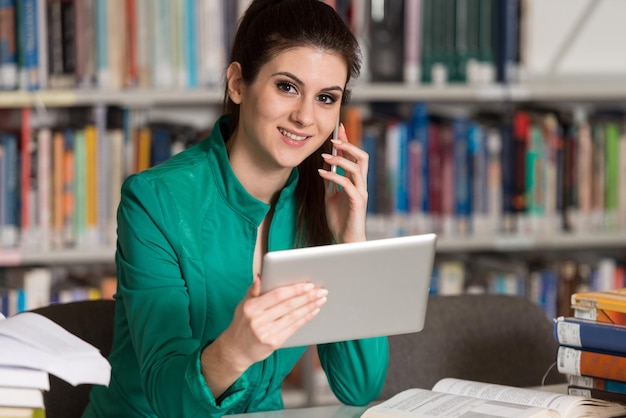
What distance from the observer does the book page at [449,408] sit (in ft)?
3.80

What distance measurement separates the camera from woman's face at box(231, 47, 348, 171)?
4.87 feet

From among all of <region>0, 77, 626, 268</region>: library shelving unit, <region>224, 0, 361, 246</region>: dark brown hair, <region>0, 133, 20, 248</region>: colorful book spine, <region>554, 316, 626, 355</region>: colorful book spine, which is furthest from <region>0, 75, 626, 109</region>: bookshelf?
<region>554, 316, 626, 355</region>: colorful book spine

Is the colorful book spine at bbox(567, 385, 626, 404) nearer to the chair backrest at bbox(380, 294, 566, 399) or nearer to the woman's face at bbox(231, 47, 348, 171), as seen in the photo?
the chair backrest at bbox(380, 294, 566, 399)

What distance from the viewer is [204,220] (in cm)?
154

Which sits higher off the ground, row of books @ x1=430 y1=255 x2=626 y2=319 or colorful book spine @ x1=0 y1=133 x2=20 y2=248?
colorful book spine @ x1=0 y1=133 x2=20 y2=248

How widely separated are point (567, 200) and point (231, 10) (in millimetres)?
1080

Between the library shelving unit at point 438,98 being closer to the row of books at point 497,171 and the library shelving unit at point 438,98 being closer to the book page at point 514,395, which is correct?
the row of books at point 497,171

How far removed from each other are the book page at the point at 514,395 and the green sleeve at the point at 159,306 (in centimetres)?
28

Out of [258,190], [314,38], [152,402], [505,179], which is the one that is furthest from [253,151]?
[505,179]

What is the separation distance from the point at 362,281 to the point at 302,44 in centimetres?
47

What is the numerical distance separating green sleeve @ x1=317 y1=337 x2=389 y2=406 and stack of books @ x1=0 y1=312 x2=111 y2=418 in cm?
68

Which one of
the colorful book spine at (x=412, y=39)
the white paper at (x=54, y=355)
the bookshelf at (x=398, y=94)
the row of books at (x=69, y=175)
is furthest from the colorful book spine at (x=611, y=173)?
the white paper at (x=54, y=355)

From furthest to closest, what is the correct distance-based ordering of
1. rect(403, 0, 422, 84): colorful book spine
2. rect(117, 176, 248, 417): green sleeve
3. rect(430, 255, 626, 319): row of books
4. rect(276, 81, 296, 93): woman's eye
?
rect(430, 255, 626, 319): row of books
rect(403, 0, 422, 84): colorful book spine
rect(276, 81, 296, 93): woman's eye
rect(117, 176, 248, 417): green sleeve

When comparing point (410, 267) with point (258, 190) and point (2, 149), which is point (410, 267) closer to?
point (258, 190)
